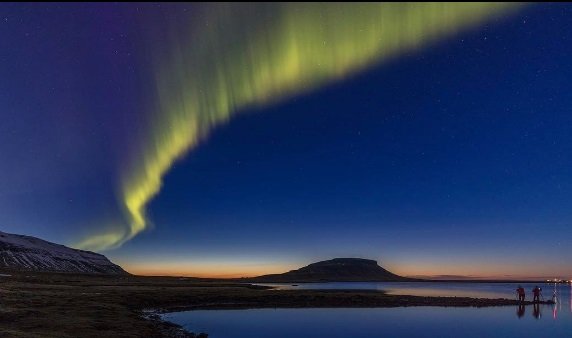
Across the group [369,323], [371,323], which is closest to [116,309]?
[369,323]

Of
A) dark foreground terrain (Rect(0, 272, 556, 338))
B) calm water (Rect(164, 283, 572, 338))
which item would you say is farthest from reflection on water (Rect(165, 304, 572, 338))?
dark foreground terrain (Rect(0, 272, 556, 338))

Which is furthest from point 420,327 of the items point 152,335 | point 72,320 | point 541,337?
point 72,320

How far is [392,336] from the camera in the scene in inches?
1732

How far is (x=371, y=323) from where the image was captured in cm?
5388

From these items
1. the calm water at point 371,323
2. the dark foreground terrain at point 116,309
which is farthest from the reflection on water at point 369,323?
the dark foreground terrain at point 116,309

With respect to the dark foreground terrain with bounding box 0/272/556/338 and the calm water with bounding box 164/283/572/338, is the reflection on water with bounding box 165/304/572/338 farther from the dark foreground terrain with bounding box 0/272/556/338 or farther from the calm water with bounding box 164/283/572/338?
the dark foreground terrain with bounding box 0/272/556/338

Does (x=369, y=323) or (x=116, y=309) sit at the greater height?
(x=116, y=309)

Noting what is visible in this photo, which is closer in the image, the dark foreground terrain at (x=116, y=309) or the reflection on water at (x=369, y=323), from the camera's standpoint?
the dark foreground terrain at (x=116, y=309)

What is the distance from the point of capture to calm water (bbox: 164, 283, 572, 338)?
46.0 metres

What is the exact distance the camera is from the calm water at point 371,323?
46.0 metres

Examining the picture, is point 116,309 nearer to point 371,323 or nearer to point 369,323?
point 369,323

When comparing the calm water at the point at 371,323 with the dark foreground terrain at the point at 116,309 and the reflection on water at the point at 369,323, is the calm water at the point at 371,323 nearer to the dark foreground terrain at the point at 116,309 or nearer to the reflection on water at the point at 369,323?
the reflection on water at the point at 369,323

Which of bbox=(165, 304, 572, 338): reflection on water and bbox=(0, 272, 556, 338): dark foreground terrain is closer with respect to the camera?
bbox=(0, 272, 556, 338): dark foreground terrain

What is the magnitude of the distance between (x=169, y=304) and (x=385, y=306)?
3933cm
